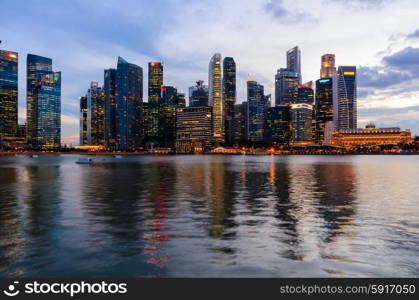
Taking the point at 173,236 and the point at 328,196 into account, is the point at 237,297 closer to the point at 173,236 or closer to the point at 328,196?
the point at 173,236

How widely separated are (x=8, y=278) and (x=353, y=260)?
42.4 ft

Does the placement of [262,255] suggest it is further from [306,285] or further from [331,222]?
[331,222]

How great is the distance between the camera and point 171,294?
37.6ft

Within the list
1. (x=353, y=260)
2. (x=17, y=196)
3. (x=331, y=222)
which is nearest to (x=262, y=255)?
(x=353, y=260)

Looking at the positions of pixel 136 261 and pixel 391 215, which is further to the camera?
pixel 391 215

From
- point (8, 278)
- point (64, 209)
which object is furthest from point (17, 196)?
point (8, 278)

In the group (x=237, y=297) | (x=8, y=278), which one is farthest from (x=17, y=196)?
(x=237, y=297)

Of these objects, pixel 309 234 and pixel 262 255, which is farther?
pixel 309 234

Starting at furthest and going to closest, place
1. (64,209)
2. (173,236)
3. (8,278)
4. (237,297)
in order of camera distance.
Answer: (64,209) → (173,236) → (8,278) → (237,297)

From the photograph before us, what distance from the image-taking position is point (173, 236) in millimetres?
19297

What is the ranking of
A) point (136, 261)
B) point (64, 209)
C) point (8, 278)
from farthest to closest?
point (64, 209), point (136, 261), point (8, 278)

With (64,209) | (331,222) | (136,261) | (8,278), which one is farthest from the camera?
(64,209)

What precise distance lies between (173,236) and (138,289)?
293 inches

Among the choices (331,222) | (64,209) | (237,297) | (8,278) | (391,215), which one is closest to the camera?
(237,297)
